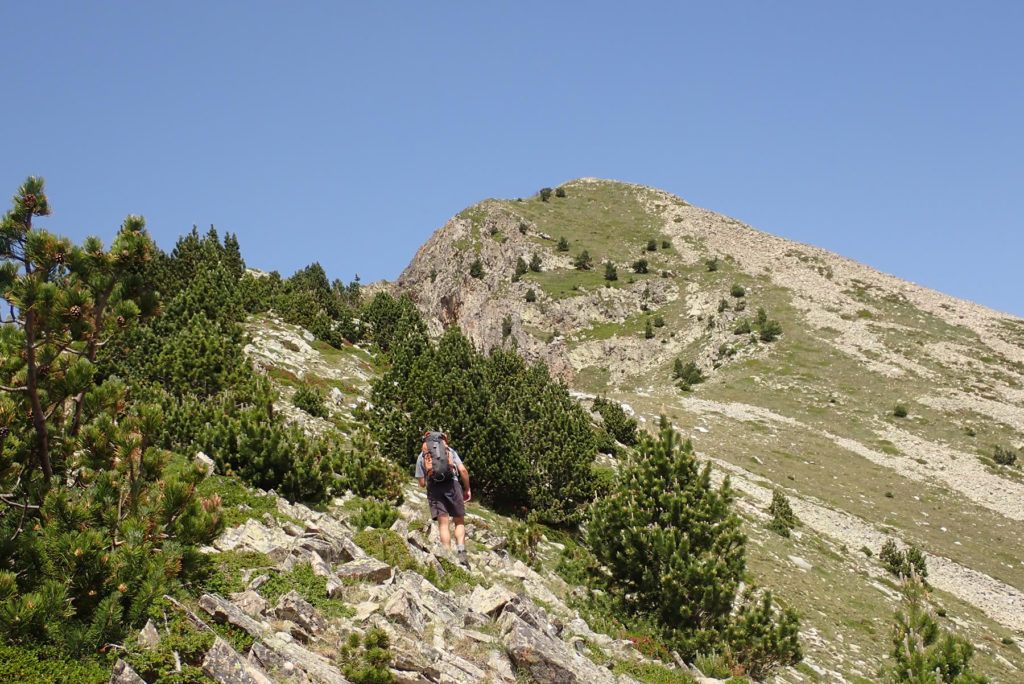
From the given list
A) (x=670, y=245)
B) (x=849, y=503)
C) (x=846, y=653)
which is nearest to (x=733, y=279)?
(x=670, y=245)

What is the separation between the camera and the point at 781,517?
23.8 meters

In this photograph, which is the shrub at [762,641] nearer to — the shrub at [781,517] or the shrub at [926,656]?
the shrub at [926,656]

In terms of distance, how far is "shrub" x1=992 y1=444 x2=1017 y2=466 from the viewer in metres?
40.1

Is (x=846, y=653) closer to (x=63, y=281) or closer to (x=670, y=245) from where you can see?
(x=63, y=281)

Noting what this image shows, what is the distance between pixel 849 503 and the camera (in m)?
30.1

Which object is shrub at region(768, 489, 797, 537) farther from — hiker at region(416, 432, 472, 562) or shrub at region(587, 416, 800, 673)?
hiker at region(416, 432, 472, 562)

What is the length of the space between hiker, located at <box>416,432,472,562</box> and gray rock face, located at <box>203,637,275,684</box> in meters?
5.59

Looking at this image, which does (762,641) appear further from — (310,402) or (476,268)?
(476,268)

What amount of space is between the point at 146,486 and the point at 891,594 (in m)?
22.8

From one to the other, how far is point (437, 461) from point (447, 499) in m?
0.83

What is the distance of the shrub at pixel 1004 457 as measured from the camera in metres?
40.1

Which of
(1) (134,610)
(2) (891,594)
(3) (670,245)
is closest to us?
(1) (134,610)

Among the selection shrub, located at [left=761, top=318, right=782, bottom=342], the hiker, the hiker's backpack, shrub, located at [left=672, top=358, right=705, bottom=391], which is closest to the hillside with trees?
the hiker

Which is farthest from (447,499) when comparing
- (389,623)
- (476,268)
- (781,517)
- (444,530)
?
(476,268)
